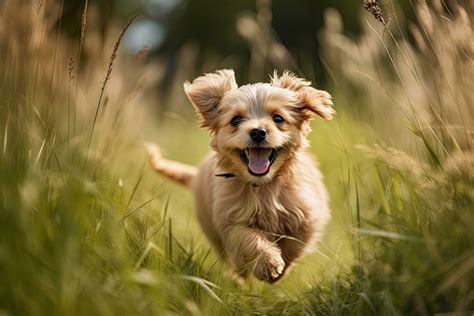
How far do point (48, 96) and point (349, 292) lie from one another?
1621 millimetres

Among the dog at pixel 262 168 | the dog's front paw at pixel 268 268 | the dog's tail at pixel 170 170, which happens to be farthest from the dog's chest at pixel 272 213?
the dog's tail at pixel 170 170

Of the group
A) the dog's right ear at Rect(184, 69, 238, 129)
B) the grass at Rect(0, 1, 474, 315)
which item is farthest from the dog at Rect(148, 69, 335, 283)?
the grass at Rect(0, 1, 474, 315)

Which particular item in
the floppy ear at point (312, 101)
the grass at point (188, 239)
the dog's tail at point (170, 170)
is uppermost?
the floppy ear at point (312, 101)

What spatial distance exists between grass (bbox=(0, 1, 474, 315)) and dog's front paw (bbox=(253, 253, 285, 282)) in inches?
3.6

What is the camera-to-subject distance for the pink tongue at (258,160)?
354 centimetres

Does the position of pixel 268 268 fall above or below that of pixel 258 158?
below

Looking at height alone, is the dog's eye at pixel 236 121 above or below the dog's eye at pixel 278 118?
below

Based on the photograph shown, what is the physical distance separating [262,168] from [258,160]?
50 millimetres

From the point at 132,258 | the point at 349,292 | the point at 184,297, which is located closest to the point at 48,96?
the point at 132,258

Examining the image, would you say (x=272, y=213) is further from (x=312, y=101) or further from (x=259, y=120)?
(x=312, y=101)

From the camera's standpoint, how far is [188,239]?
373 centimetres

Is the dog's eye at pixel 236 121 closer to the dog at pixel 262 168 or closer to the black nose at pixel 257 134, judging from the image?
the dog at pixel 262 168

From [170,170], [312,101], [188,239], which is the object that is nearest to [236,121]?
[312,101]

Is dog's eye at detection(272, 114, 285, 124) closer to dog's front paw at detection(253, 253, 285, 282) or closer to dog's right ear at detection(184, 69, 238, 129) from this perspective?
dog's right ear at detection(184, 69, 238, 129)
